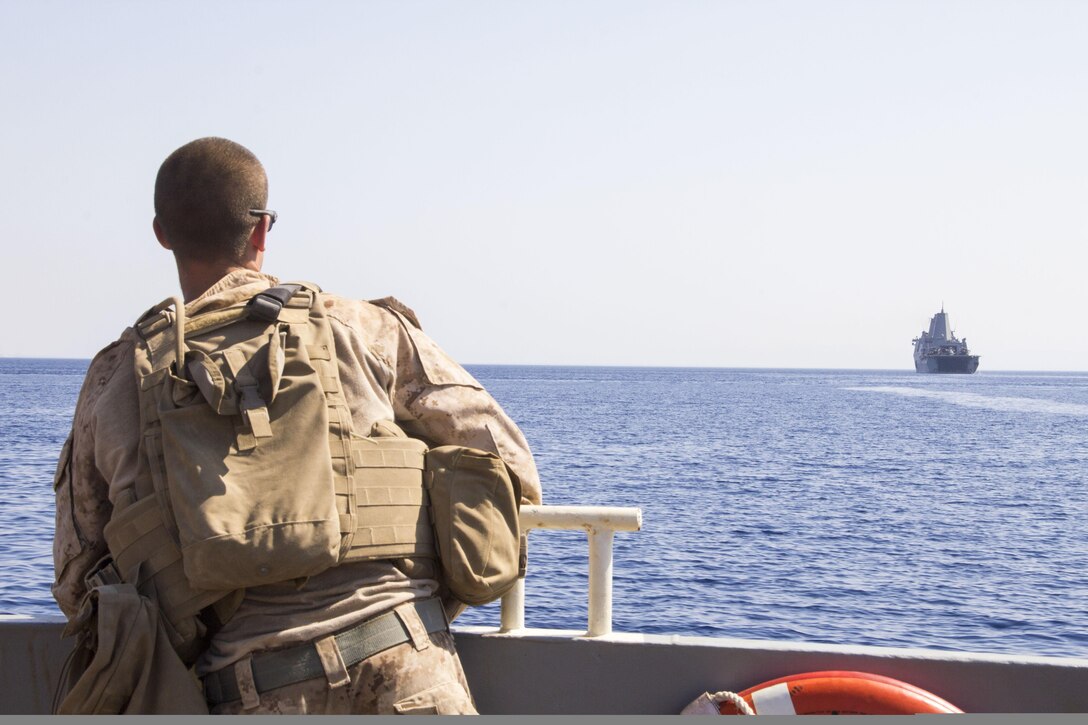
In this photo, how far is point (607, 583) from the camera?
3.60m

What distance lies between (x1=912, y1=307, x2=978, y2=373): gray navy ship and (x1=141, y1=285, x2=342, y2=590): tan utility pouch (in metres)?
181

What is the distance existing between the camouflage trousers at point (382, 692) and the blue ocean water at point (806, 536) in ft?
42.7

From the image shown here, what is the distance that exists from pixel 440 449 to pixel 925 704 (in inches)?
67.6

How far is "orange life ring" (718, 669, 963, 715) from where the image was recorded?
326cm

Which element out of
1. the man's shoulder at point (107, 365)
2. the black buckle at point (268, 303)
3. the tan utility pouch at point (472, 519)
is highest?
the black buckle at point (268, 303)

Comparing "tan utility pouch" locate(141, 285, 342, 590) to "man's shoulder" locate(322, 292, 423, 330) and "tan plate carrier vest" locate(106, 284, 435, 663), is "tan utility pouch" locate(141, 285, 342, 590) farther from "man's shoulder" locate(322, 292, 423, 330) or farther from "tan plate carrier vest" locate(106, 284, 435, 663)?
"man's shoulder" locate(322, 292, 423, 330)

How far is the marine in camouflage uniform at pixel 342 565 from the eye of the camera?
85.8 inches

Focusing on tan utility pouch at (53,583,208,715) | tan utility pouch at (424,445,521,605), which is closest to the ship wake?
tan utility pouch at (424,445,521,605)

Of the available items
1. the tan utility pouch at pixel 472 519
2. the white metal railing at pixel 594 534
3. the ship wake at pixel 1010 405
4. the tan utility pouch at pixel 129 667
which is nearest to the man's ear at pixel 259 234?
the tan utility pouch at pixel 472 519

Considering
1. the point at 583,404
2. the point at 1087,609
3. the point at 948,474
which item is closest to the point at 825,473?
the point at 948,474

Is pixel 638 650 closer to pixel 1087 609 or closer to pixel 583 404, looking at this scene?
pixel 1087 609

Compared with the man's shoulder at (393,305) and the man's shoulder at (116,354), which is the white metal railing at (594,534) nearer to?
the man's shoulder at (393,305)

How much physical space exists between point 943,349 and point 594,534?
611ft

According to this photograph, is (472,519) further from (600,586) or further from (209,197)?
(600,586)
